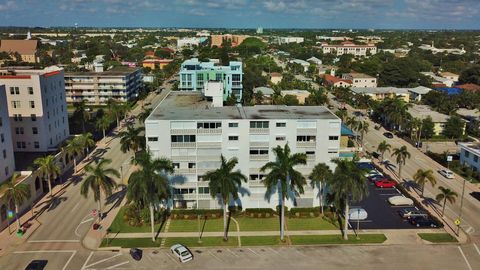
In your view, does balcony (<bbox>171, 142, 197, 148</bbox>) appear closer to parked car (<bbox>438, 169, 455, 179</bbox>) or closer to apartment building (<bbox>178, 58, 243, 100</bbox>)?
parked car (<bbox>438, 169, 455, 179</bbox>)

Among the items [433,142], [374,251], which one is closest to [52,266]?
[374,251]

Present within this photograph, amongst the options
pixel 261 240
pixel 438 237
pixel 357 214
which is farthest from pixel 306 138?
pixel 438 237

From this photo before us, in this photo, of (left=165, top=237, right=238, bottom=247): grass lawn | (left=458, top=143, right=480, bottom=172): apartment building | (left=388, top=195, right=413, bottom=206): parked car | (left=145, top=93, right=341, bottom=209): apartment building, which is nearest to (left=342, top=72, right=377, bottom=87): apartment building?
(left=458, top=143, right=480, bottom=172): apartment building

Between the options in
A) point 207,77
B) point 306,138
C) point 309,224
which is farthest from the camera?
point 207,77

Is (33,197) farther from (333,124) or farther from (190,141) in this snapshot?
(333,124)

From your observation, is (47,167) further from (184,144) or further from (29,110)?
(184,144)
